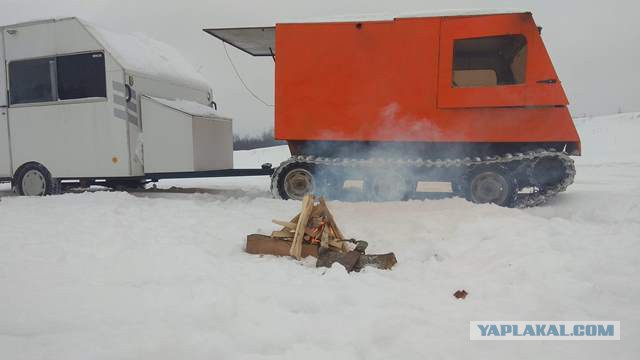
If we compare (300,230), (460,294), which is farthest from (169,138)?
(460,294)

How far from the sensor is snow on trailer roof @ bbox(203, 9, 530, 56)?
19.3 ft

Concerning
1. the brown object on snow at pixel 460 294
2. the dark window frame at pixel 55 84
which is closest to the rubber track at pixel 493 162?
the brown object on snow at pixel 460 294

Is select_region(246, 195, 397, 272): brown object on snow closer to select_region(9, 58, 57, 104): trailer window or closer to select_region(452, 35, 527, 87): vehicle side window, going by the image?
select_region(452, 35, 527, 87): vehicle side window

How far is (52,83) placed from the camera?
23.0 feet

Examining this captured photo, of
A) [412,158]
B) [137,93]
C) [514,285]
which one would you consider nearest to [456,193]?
[412,158]

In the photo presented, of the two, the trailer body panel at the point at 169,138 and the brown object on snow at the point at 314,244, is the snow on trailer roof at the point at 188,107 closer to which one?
the trailer body panel at the point at 169,138

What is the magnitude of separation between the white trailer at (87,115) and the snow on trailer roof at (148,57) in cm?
3

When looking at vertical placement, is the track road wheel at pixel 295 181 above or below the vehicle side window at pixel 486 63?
below

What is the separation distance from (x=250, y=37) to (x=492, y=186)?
494cm

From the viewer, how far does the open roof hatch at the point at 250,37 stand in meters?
6.54

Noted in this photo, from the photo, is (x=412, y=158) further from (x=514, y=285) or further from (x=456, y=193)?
(x=514, y=285)

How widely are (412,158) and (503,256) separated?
10.1 ft

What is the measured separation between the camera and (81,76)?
683 cm

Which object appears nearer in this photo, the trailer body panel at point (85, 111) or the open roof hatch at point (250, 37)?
the open roof hatch at point (250, 37)
